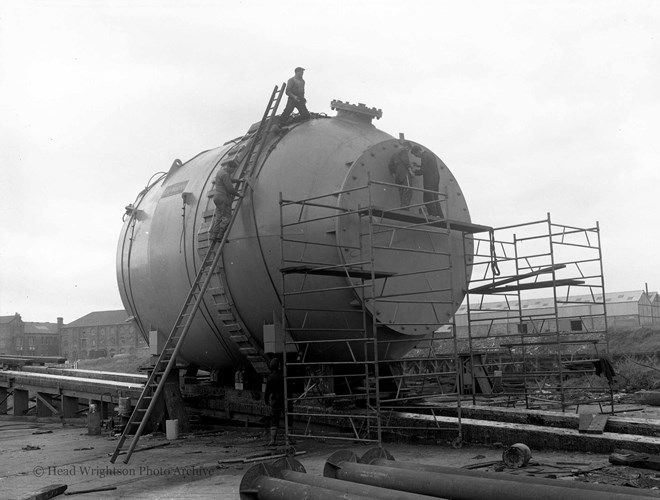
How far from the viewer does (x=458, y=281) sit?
10.1 metres

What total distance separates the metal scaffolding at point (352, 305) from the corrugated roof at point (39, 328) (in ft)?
243

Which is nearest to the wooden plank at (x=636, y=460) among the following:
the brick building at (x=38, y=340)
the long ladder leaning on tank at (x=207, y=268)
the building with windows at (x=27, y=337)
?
the long ladder leaning on tank at (x=207, y=268)

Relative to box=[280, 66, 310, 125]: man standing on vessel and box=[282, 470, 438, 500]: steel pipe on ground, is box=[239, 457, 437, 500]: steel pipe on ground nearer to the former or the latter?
box=[282, 470, 438, 500]: steel pipe on ground

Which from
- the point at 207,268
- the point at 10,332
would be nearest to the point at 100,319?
the point at 10,332

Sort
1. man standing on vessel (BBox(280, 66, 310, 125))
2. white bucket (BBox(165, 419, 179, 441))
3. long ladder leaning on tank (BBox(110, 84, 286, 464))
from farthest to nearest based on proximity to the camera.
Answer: white bucket (BBox(165, 419, 179, 441)) → man standing on vessel (BBox(280, 66, 310, 125)) → long ladder leaning on tank (BBox(110, 84, 286, 464))

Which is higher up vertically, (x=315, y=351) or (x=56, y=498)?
(x=315, y=351)

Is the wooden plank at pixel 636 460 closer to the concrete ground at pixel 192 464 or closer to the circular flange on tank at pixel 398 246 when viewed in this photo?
the concrete ground at pixel 192 464

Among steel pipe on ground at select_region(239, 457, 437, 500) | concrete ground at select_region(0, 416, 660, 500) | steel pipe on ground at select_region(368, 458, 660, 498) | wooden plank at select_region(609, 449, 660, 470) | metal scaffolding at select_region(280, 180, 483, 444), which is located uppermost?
metal scaffolding at select_region(280, 180, 483, 444)

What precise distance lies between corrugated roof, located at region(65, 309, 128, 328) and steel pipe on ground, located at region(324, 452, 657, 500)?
237 feet

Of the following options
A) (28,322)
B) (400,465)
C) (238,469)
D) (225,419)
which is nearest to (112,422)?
(225,419)

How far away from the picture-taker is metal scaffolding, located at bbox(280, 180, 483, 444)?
8797 mm

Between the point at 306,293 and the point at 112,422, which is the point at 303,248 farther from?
the point at 112,422

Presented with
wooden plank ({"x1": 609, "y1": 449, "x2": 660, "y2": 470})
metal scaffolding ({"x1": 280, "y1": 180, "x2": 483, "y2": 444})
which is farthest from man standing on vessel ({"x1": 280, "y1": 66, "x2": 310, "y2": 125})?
wooden plank ({"x1": 609, "y1": 449, "x2": 660, "y2": 470})

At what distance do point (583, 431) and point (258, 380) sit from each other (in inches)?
189
